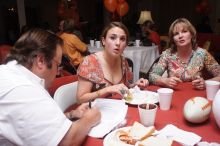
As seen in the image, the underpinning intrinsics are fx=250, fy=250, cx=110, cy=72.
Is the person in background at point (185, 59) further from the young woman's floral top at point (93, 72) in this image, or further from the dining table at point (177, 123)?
the dining table at point (177, 123)

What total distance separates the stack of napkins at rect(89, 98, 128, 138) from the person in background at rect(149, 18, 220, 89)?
93 cm

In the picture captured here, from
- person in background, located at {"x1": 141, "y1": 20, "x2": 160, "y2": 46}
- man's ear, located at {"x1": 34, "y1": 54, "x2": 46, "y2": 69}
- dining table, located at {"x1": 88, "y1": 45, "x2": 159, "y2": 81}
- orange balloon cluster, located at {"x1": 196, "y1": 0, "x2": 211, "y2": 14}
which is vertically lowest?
dining table, located at {"x1": 88, "y1": 45, "x2": 159, "y2": 81}

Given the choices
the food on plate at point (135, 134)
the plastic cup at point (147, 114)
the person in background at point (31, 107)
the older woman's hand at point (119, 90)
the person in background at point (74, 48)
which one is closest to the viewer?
the person in background at point (31, 107)

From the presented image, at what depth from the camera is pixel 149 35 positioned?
206 inches

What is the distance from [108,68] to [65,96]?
1.58ft

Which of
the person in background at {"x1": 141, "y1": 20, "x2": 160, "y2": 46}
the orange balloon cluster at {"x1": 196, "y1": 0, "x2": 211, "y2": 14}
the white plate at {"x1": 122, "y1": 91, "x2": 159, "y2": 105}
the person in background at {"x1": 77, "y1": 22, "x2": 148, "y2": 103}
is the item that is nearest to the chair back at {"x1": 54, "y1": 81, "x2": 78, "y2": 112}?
the person in background at {"x1": 77, "y1": 22, "x2": 148, "y2": 103}

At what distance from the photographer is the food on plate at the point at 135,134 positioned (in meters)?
1.03

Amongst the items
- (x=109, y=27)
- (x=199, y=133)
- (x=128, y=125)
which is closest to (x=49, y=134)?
(x=128, y=125)

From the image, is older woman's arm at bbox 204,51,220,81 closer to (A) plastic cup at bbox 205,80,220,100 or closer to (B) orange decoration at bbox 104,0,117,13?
(A) plastic cup at bbox 205,80,220,100

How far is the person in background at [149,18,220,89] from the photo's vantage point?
2227 millimetres

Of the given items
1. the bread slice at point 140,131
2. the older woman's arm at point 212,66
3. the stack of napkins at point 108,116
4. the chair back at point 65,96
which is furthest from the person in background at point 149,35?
the bread slice at point 140,131

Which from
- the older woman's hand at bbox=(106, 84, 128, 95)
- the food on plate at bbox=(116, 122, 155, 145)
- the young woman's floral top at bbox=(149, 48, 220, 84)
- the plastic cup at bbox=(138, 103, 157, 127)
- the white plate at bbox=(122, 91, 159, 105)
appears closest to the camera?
the food on plate at bbox=(116, 122, 155, 145)

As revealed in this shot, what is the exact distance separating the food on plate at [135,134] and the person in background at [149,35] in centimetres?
365

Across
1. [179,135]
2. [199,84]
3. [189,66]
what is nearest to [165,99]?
[179,135]
